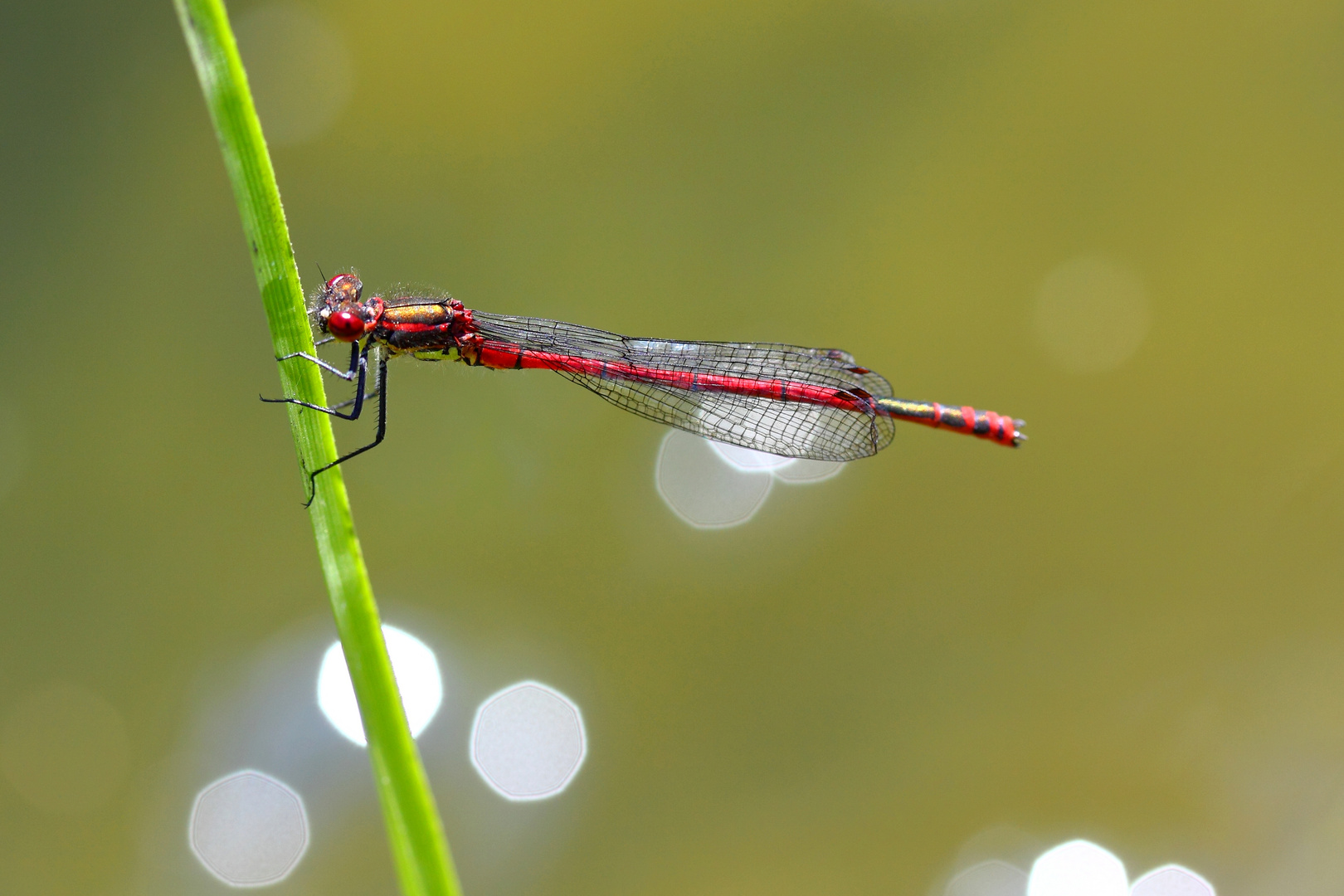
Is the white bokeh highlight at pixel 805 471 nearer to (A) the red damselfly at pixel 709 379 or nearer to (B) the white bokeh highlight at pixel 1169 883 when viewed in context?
(A) the red damselfly at pixel 709 379

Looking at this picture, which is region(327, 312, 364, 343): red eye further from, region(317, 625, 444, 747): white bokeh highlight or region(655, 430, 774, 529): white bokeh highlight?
region(655, 430, 774, 529): white bokeh highlight

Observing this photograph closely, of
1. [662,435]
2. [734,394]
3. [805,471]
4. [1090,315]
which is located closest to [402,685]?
[662,435]

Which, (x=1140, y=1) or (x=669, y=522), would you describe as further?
(x=1140, y=1)

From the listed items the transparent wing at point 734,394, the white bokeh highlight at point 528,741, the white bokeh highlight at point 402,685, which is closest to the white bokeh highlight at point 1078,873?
the transparent wing at point 734,394

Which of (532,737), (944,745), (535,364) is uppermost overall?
(535,364)

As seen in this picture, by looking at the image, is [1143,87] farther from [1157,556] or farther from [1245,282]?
[1157,556]

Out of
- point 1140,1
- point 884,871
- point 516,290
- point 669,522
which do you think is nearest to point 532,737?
point 669,522

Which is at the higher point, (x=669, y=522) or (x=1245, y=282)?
(x=1245, y=282)

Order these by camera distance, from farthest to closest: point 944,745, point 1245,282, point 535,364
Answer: point 1245,282
point 944,745
point 535,364
